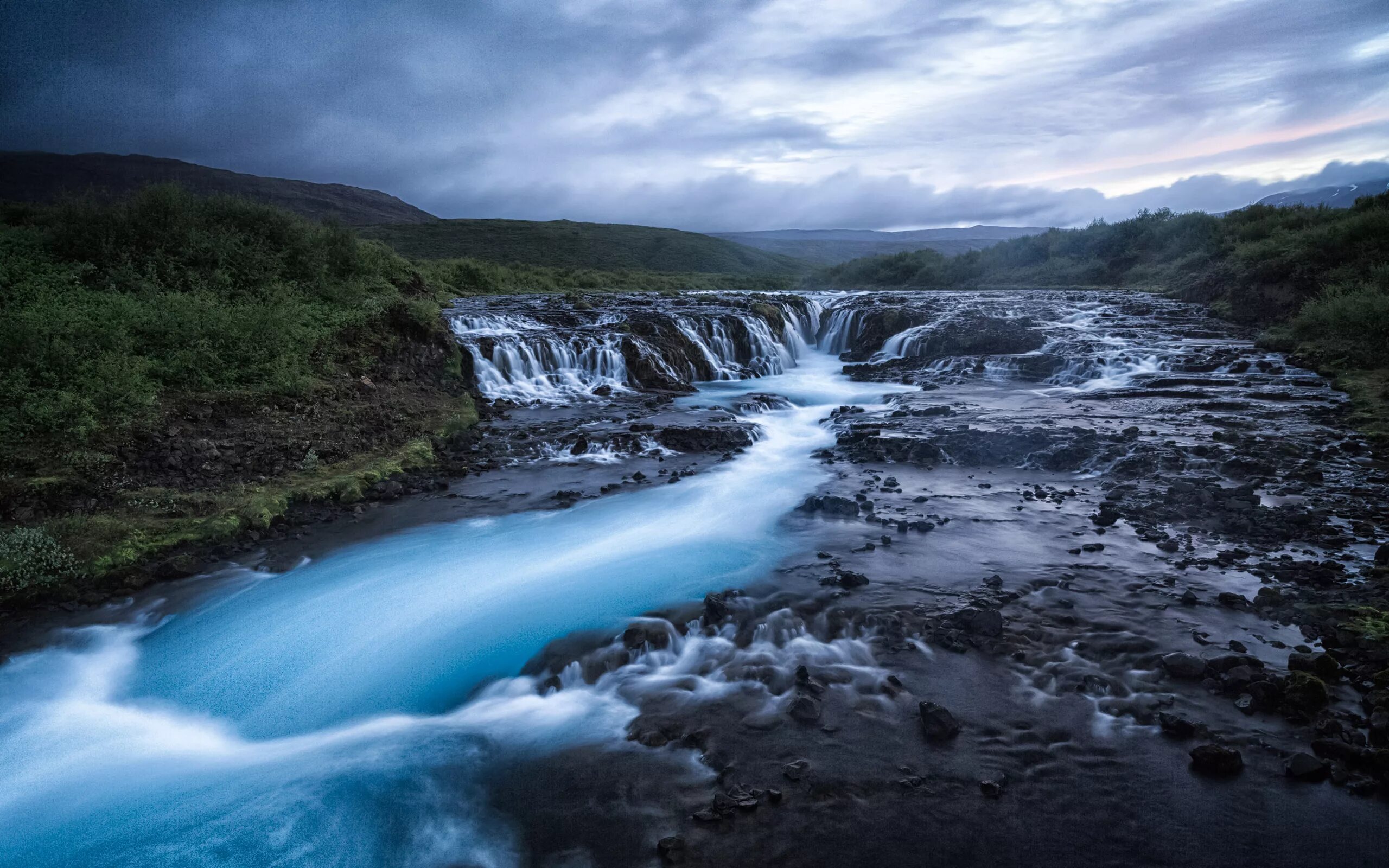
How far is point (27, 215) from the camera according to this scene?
17.4 m

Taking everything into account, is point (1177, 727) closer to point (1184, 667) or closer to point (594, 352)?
point (1184, 667)

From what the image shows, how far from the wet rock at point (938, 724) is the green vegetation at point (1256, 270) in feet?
40.8

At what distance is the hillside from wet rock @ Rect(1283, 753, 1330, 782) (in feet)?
274

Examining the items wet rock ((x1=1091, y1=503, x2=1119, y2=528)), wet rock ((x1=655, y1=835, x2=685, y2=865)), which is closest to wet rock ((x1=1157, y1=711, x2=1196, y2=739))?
wet rock ((x1=655, y1=835, x2=685, y2=865))

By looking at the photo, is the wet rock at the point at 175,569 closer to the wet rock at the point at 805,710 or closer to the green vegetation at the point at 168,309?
the green vegetation at the point at 168,309

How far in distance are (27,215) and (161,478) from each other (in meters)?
13.7

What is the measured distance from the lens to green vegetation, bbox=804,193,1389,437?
17.2 meters

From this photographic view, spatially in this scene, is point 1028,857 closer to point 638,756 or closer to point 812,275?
point 638,756

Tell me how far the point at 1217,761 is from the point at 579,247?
103 meters

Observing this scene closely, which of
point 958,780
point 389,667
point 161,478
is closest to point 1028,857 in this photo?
point 958,780

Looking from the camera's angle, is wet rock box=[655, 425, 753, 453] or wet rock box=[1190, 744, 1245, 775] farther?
wet rock box=[655, 425, 753, 453]

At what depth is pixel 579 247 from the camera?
10112cm

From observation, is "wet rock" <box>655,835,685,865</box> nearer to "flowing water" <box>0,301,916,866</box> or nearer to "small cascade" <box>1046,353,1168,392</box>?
"flowing water" <box>0,301,916,866</box>

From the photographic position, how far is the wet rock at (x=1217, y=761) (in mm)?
4777
